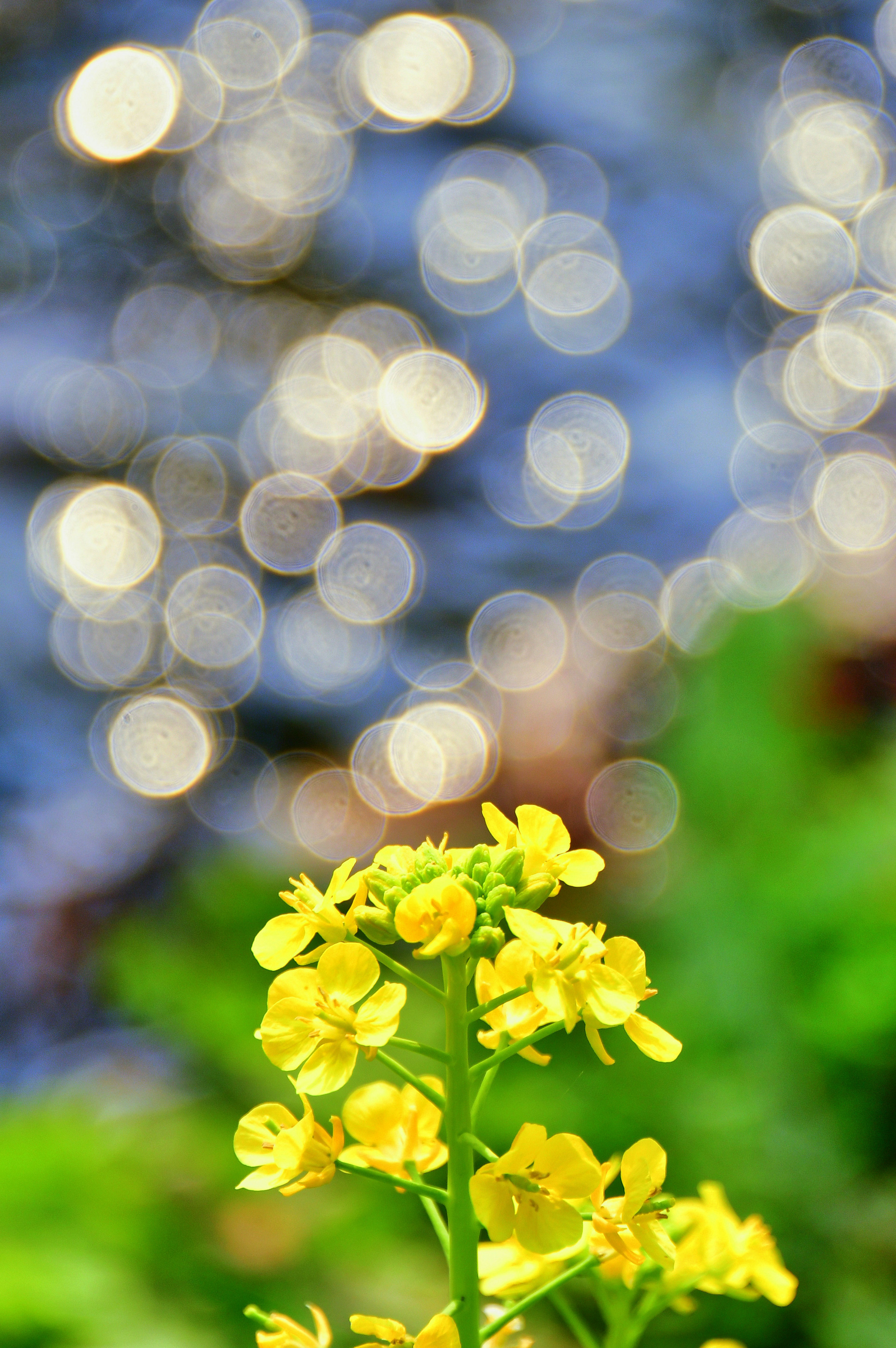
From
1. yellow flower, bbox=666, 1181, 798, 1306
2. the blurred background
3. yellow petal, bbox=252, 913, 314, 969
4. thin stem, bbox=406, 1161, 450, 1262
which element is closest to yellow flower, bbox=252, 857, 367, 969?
yellow petal, bbox=252, 913, 314, 969

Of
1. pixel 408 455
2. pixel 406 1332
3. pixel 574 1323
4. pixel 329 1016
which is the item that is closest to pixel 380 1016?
pixel 329 1016

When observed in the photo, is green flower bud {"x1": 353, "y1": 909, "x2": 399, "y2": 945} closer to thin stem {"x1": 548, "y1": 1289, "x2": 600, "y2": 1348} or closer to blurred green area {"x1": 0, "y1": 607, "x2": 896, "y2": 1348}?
thin stem {"x1": 548, "y1": 1289, "x2": 600, "y2": 1348}

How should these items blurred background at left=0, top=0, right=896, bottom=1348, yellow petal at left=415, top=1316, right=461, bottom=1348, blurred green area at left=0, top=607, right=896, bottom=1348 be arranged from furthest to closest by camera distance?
blurred background at left=0, top=0, right=896, bottom=1348
blurred green area at left=0, top=607, right=896, bottom=1348
yellow petal at left=415, top=1316, right=461, bottom=1348

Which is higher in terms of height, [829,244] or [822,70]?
[822,70]

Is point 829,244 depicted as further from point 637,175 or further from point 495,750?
point 495,750

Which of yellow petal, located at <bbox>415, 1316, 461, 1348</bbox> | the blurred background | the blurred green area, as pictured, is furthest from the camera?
the blurred background

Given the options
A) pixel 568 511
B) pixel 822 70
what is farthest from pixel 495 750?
pixel 822 70

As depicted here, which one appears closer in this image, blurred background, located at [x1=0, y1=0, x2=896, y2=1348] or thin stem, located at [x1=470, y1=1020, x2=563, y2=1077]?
thin stem, located at [x1=470, y1=1020, x2=563, y2=1077]

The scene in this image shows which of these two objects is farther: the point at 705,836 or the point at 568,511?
the point at 568,511
